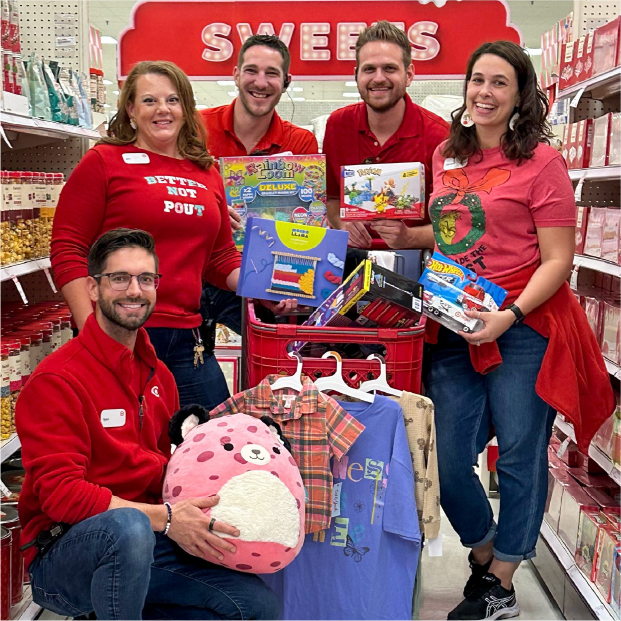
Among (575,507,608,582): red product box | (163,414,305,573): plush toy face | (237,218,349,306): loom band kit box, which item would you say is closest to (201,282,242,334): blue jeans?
(237,218,349,306): loom band kit box

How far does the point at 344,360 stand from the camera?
2.73 metres

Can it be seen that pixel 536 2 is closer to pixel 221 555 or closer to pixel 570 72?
pixel 570 72

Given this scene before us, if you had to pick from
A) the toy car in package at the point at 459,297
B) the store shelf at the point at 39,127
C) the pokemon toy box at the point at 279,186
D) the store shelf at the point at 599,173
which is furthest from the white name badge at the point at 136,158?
the store shelf at the point at 599,173

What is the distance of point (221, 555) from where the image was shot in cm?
221

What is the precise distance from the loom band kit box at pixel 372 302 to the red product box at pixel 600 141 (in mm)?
1271

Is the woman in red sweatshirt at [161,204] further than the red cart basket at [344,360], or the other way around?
the woman in red sweatshirt at [161,204]

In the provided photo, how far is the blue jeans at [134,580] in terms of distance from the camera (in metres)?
2.05

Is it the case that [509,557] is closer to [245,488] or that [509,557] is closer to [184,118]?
[245,488]

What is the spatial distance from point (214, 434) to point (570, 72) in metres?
2.61

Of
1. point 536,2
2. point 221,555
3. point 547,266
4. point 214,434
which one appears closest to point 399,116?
point 547,266

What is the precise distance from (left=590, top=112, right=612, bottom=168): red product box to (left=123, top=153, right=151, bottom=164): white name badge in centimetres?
184

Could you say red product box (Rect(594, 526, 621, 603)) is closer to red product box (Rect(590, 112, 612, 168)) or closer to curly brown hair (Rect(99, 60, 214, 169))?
red product box (Rect(590, 112, 612, 168))

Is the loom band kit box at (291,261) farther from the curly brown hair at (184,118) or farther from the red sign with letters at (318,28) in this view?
the red sign with letters at (318,28)

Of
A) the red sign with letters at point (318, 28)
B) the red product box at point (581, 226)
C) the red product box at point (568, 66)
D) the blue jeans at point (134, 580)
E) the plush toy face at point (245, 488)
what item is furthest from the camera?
the red sign with letters at point (318, 28)
